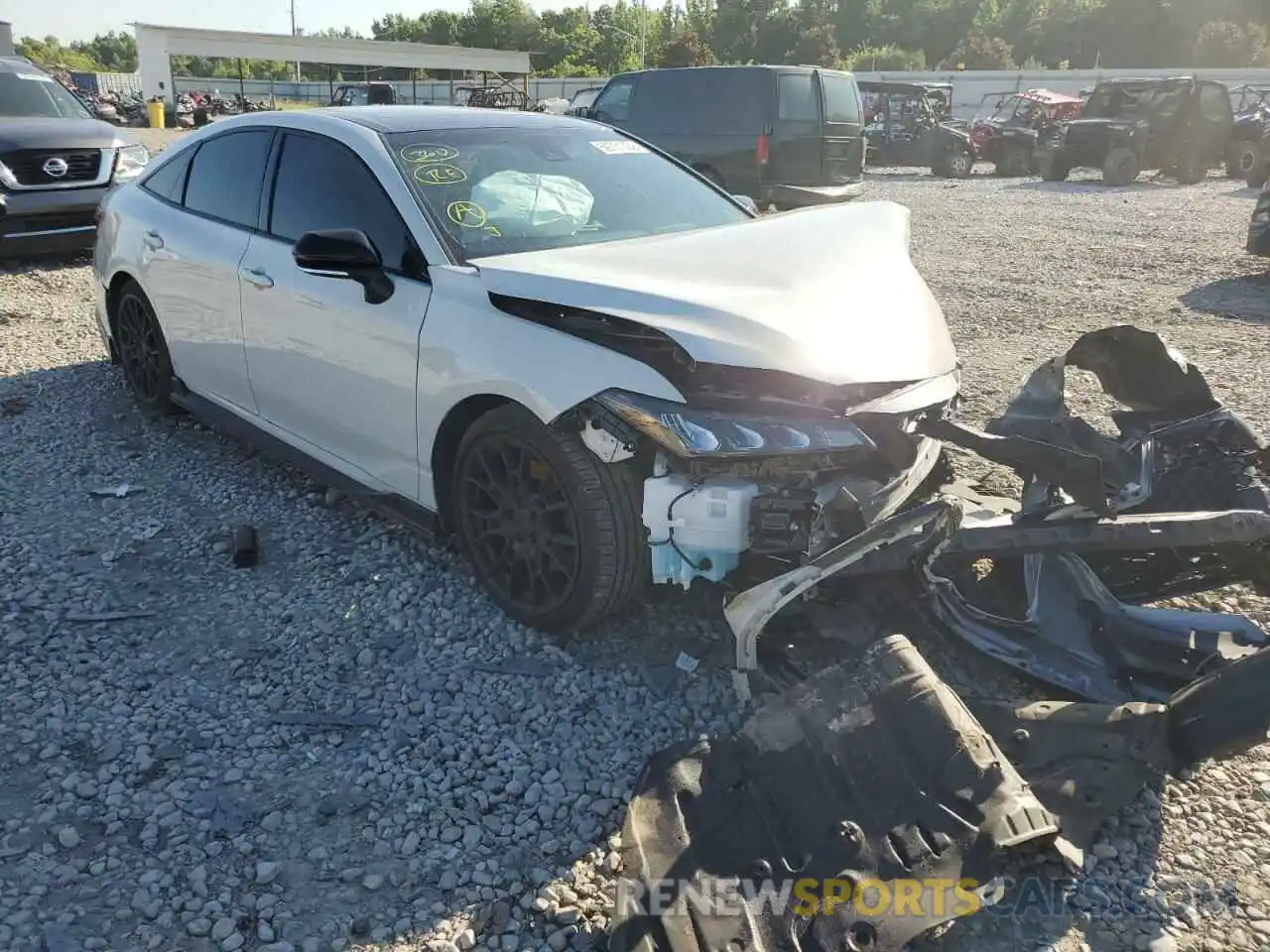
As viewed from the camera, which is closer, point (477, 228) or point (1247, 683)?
point (1247, 683)

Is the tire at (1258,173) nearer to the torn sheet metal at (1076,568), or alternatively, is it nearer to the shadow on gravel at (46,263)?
the torn sheet metal at (1076,568)

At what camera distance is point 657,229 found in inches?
159

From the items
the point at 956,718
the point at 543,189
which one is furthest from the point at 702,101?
the point at 956,718

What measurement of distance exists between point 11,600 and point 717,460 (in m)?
2.76

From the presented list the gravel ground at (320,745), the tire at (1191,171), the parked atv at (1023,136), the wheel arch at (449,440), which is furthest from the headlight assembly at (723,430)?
the tire at (1191,171)

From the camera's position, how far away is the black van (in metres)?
12.7

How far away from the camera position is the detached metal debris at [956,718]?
2168mm

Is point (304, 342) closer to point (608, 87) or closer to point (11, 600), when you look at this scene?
point (11, 600)

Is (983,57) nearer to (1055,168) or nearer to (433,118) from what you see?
(1055,168)

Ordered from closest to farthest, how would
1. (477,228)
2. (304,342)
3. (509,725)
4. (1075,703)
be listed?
(1075,703) < (509,725) < (477,228) < (304,342)

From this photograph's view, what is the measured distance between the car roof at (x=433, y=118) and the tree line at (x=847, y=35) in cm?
4379

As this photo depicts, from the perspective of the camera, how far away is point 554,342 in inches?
121

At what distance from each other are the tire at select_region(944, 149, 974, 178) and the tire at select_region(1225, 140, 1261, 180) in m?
5.16

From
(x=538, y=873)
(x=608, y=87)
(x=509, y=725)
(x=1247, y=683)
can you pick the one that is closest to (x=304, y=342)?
(x=509, y=725)
